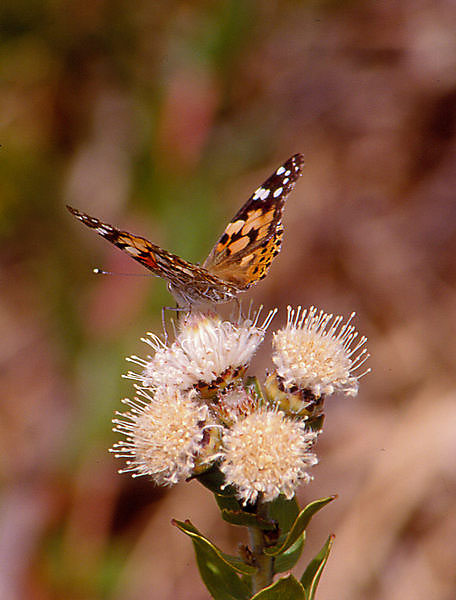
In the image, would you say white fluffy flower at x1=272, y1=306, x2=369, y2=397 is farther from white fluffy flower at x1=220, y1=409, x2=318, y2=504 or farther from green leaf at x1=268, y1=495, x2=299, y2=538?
green leaf at x1=268, y1=495, x2=299, y2=538

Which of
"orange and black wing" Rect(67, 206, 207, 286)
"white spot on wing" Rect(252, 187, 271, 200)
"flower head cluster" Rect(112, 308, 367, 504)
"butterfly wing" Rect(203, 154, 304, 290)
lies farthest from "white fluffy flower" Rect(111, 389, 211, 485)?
"white spot on wing" Rect(252, 187, 271, 200)

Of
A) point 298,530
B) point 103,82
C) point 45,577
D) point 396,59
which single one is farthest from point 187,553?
point 396,59

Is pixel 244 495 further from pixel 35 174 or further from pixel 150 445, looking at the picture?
pixel 35 174

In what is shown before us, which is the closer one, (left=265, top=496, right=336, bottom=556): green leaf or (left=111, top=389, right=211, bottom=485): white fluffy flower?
(left=265, top=496, right=336, bottom=556): green leaf

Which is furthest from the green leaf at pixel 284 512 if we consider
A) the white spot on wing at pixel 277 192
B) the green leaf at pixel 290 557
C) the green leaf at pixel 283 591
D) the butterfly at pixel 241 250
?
the white spot on wing at pixel 277 192

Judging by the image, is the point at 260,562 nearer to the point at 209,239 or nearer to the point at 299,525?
the point at 299,525

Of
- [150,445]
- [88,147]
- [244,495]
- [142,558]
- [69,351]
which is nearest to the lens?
[244,495]

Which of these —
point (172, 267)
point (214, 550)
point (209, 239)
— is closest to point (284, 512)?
point (214, 550)
